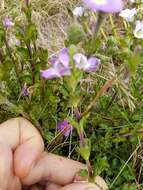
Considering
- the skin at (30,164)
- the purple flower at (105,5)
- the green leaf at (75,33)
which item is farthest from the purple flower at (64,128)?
the purple flower at (105,5)

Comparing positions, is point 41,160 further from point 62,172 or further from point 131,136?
point 131,136

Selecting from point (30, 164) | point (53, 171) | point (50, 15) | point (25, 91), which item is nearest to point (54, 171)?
point (53, 171)

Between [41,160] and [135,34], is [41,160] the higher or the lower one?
the lower one

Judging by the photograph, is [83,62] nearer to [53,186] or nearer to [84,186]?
[84,186]

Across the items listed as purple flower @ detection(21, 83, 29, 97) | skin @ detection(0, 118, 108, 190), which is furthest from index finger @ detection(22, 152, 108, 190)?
purple flower @ detection(21, 83, 29, 97)

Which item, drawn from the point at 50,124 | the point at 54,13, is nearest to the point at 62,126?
the point at 50,124

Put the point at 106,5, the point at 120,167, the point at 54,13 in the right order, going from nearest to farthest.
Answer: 1. the point at 106,5
2. the point at 120,167
3. the point at 54,13

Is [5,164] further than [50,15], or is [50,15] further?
[50,15]
